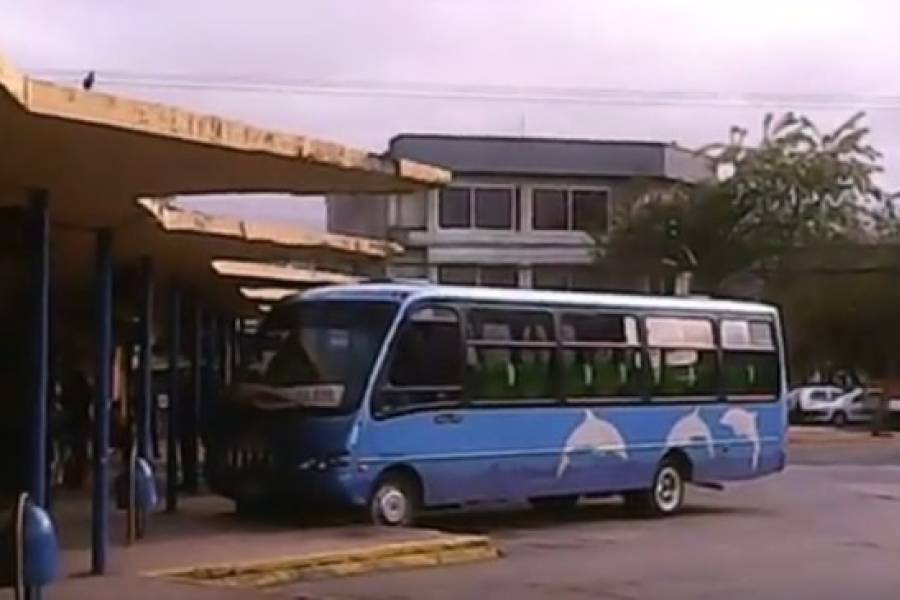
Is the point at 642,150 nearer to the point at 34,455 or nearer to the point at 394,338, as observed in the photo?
the point at 394,338

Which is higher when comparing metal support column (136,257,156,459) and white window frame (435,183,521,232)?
white window frame (435,183,521,232)

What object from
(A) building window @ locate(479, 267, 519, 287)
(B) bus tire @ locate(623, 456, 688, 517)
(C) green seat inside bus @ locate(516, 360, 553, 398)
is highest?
(A) building window @ locate(479, 267, 519, 287)

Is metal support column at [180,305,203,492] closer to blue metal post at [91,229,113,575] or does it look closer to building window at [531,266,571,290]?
blue metal post at [91,229,113,575]

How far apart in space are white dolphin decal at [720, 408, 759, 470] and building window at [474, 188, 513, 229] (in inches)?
1488

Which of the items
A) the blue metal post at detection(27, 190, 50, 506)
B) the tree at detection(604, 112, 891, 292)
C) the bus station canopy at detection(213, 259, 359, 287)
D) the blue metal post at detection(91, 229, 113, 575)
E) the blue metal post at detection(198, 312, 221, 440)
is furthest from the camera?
the tree at detection(604, 112, 891, 292)

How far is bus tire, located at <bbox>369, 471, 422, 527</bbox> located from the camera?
2077 cm

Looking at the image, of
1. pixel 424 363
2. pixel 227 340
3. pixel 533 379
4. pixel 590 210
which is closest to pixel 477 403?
pixel 424 363

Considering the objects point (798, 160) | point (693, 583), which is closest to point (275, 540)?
point (693, 583)

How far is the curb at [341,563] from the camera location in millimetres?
16047

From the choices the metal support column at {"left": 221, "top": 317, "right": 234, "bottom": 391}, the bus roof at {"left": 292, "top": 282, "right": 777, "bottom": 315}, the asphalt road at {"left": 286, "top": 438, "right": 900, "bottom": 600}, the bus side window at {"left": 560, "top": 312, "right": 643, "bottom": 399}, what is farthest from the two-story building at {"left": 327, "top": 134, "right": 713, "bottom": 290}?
the bus side window at {"left": 560, "top": 312, "right": 643, "bottom": 399}

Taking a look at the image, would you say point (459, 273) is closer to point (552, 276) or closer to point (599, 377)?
point (552, 276)

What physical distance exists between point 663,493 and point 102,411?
10.4m

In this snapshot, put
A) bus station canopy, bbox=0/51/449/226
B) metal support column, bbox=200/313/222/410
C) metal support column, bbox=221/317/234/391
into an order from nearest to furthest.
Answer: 1. bus station canopy, bbox=0/51/449/226
2. metal support column, bbox=200/313/222/410
3. metal support column, bbox=221/317/234/391

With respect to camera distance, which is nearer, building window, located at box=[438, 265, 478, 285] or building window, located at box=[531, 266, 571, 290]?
building window, located at box=[438, 265, 478, 285]
